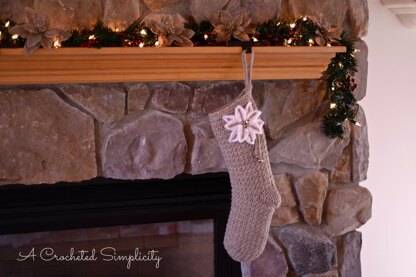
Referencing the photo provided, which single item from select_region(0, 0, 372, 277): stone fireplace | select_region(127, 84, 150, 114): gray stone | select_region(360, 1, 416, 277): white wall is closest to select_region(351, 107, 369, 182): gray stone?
select_region(0, 0, 372, 277): stone fireplace

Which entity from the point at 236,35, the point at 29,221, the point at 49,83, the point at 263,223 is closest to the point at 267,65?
the point at 236,35

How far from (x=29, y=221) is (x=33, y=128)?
30 cm

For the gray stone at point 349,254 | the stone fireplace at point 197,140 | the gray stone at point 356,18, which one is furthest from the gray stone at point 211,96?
the gray stone at point 349,254

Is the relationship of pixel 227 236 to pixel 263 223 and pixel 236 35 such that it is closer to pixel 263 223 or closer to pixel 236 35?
pixel 263 223

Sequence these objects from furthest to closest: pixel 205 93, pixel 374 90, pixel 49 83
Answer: pixel 374 90 < pixel 205 93 < pixel 49 83

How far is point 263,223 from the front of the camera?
1444 mm

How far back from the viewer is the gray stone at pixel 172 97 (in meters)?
1.50

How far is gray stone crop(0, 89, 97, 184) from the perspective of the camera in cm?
142

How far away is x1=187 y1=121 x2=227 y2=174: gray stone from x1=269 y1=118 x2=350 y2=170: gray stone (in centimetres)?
19

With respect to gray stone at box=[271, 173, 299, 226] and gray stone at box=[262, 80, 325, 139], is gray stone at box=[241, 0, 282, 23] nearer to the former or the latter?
gray stone at box=[262, 80, 325, 139]

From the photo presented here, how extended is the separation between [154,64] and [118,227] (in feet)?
2.10

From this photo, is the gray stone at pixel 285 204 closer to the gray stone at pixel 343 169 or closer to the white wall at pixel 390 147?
the gray stone at pixel 343 169

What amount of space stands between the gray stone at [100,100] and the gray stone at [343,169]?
77 cm

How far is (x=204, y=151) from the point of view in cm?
156
